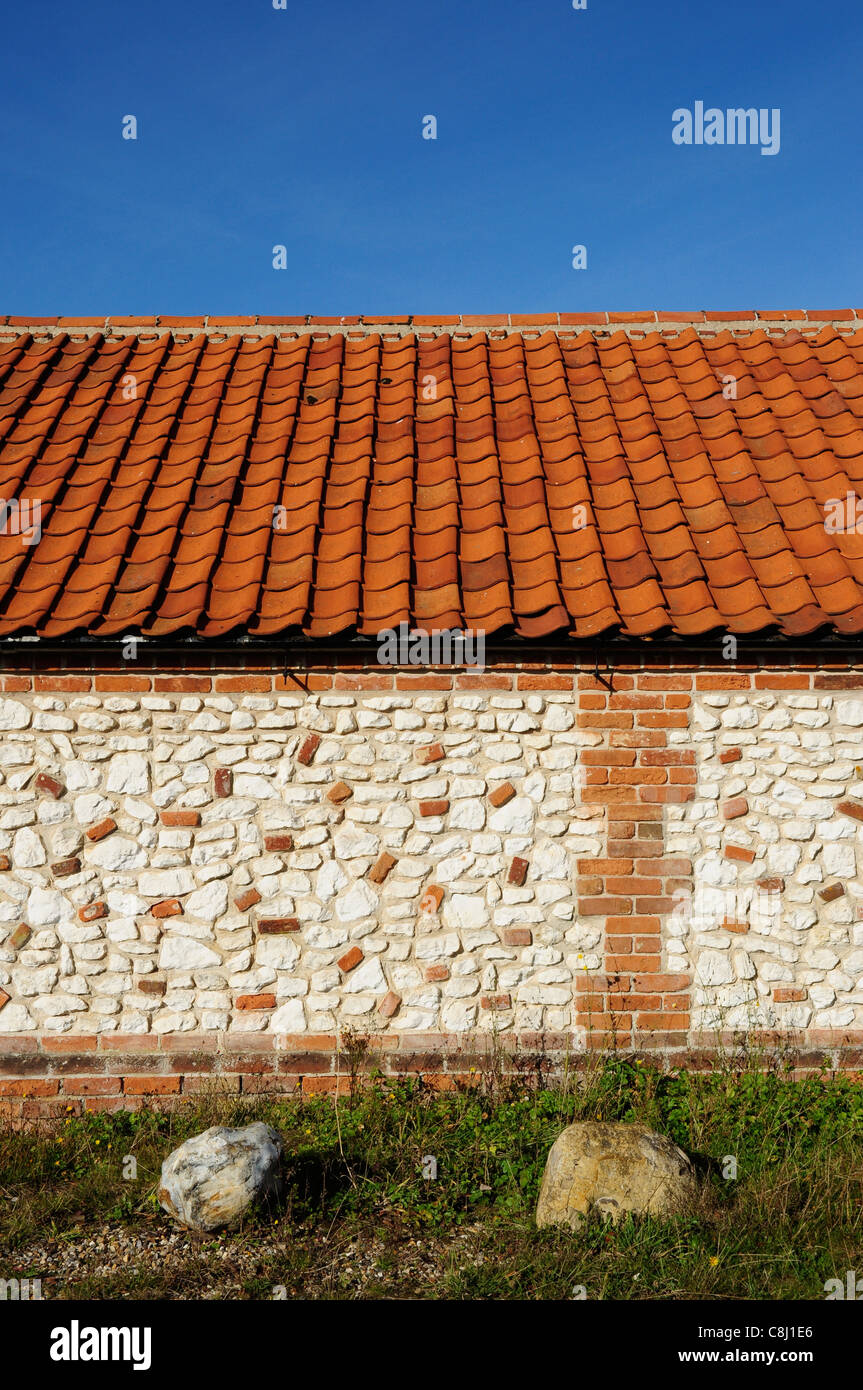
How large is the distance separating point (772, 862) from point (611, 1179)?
205cm

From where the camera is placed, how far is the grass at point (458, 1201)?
3766 millimetres

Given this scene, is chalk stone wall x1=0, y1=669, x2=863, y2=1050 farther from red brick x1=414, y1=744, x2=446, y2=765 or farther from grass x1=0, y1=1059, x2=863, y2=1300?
grass x1=0, y1=1059, x2=863, y2=1300

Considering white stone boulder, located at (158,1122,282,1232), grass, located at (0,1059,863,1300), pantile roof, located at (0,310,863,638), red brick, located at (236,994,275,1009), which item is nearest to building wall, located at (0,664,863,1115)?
red brick, located at (236,994,275,1009)

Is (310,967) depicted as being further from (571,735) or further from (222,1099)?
(571,735)

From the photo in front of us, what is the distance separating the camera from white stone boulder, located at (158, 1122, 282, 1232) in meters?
4.09

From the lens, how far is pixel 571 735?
5.34 metres

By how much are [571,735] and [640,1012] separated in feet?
5.22

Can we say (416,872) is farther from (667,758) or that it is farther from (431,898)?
(667,758)

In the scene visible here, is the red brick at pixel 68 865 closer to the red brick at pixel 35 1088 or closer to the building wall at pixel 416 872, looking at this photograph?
the building wall at pixel 416 872

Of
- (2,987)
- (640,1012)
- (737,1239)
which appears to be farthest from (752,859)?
(2,987)

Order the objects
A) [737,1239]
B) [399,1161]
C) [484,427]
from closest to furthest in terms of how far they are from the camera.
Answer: [737,1239] < [399,1161] < [484,427]

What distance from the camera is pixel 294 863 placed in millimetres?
5293
